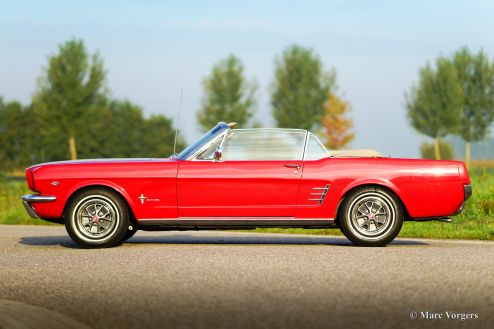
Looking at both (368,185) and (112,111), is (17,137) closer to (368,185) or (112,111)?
(112,111)

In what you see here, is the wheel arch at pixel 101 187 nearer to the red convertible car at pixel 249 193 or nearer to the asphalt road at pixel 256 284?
the red convertible car at pixel 249 193

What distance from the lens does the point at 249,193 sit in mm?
10336

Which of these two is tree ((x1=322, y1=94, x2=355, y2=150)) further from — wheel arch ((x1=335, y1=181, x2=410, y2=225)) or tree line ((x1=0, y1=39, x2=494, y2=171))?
wheel arch ((x1=335, y1=181, x2=410, y2=225))

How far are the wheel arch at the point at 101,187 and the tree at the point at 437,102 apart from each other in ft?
203

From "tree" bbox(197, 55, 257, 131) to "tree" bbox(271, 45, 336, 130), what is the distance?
2.92 meters

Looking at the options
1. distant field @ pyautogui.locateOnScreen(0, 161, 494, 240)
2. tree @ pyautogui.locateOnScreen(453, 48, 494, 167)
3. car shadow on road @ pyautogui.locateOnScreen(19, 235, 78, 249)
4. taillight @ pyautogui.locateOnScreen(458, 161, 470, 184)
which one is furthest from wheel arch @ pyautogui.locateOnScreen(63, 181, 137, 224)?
tree @ pyautogui.locateOnScreen(453, 48, 494, 167)

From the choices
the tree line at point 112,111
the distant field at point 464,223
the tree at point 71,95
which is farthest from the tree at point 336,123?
the distant field at point 464,223

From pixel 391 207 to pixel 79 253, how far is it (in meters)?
3.92

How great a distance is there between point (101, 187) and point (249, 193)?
1.88 metres

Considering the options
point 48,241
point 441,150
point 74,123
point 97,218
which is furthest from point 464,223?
point 441,150

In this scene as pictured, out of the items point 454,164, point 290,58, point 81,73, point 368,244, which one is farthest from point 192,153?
point 290,58

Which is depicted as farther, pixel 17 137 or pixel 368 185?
pixel 17 137

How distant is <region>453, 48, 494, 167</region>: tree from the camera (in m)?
72.9

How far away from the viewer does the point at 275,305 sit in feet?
20.8
